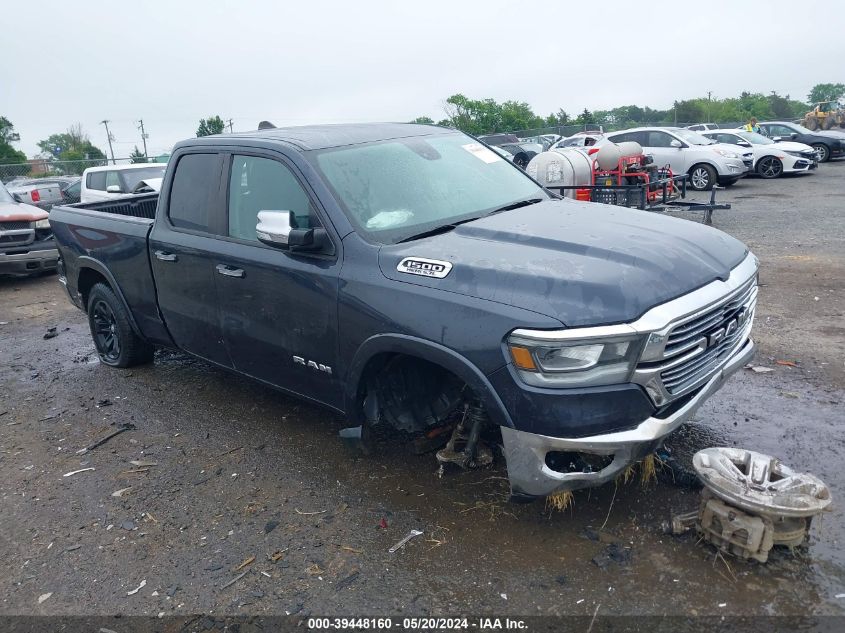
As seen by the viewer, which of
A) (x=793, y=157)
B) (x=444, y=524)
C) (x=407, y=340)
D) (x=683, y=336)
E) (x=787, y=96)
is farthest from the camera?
(x=787, y=96)

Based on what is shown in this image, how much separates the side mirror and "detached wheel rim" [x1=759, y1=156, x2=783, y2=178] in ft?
64.8

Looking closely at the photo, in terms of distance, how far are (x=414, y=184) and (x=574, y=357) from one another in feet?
5.53

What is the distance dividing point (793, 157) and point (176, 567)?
20754mm

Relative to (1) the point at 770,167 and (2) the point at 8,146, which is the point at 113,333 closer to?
(1) the point at 770,167

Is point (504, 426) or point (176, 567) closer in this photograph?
point (504, 426)

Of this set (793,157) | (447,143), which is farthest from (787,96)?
(447,143)

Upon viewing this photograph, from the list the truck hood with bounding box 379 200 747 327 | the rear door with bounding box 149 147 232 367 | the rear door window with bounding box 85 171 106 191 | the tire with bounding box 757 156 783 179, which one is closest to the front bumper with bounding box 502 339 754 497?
the truck hood with bounding box 379 200 747 327

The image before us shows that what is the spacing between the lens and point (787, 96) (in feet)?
268

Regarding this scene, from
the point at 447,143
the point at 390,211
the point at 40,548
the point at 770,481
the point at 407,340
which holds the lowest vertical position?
the point at 40,548

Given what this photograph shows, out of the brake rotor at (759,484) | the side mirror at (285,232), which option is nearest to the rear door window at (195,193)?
the side mirror at (285,232)

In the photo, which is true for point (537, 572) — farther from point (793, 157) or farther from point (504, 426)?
point (793, 157)

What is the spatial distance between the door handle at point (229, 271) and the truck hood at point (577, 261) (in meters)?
1.13

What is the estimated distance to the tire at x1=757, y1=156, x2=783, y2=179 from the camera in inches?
780

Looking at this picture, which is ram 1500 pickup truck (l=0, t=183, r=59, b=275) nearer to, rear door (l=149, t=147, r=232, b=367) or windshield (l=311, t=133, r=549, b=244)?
rear door (l=149, t=147, r=232, b=367)
